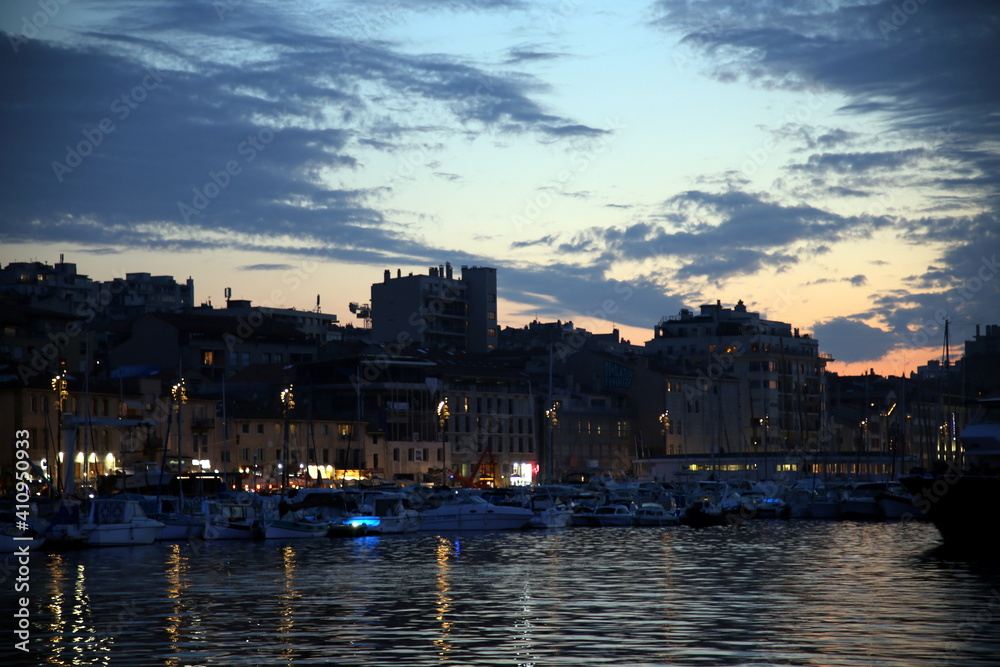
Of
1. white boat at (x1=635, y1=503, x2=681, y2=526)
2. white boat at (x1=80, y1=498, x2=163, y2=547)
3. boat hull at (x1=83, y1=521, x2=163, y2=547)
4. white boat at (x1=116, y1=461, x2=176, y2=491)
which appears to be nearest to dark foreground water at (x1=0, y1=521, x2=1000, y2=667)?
boat hull at (x1=83, y1=521, x2=163, y2=547)

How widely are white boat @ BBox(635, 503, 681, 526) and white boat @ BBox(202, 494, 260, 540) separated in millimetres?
26053

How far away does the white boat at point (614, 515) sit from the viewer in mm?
90500

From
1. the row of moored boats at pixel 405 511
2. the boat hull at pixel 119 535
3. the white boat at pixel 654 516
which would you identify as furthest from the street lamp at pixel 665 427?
the boat hull at pixel 119 535

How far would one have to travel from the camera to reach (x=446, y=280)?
651 ft

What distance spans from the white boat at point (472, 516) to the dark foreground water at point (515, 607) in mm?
20046

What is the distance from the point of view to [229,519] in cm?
7506

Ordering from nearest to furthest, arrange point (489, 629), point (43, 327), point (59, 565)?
1. point (489, 629)
2. point (59, 565)
3. point (43, 327)

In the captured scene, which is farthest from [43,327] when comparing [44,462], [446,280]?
[446,280]

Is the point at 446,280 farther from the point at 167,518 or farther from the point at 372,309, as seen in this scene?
the point at 167,518

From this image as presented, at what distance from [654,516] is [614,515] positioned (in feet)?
8.58

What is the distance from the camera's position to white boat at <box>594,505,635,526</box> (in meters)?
90.5

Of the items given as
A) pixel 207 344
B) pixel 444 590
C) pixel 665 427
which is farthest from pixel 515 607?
pixel 665 427

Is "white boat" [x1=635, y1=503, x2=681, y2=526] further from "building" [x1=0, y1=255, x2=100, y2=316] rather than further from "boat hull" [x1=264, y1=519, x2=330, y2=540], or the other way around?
"building" [x1=0, y1=255, x2=100, y2=316]

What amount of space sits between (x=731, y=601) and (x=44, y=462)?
230 feet
